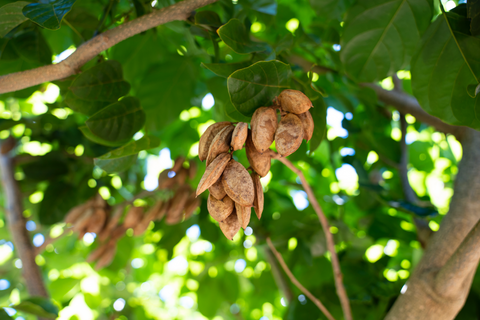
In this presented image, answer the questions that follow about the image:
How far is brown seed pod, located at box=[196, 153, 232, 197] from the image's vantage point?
44 centimetres

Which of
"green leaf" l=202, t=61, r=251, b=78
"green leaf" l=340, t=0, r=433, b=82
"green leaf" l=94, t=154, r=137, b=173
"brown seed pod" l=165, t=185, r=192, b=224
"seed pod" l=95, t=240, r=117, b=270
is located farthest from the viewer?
"seed pod" l=95, t=240, r=117, b=270

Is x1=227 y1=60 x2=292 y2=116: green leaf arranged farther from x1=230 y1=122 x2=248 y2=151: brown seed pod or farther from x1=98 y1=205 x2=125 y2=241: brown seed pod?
x1=98 y1=205 x2=125 y2=241: brown seed pod

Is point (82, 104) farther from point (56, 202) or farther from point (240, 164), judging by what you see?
point (56, 202)

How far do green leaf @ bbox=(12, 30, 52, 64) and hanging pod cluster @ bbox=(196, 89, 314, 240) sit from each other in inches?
22.8

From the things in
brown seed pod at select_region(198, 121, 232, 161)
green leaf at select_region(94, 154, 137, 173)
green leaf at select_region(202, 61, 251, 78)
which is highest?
green leaf at select_region(202, 61, 251, 78)

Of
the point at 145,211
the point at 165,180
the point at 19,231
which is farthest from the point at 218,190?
the point at 19,231

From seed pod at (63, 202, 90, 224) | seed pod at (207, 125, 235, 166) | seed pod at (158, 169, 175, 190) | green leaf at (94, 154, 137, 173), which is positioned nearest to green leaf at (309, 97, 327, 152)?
seed pod at (207, 125, 235, 166)

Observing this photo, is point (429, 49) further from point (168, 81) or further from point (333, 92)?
point (168, 81)

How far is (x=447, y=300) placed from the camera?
2.38 ft

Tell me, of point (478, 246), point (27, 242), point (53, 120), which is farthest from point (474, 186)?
point (27, 242)

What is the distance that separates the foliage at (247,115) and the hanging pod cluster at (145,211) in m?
0.16

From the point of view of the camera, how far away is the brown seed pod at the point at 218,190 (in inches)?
18.4

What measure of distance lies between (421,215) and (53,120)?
4.38ft

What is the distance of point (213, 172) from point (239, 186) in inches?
1.5
